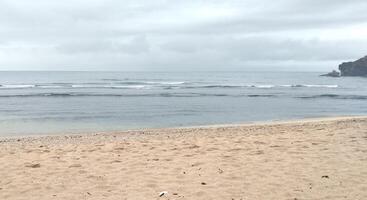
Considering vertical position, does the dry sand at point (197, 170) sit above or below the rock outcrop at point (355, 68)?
below

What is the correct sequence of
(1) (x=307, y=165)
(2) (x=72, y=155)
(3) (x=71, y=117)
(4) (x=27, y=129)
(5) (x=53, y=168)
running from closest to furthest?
1. (1) (x=307, y=165)
2. (5) (x=53, y=168)
3. (2) (x=72, y=155)
4. (4) (x=27, y=129)
5. (3) (x=71, y=117)

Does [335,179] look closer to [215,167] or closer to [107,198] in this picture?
[215,167]

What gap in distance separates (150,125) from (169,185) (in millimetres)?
13910

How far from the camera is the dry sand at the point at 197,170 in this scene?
19.1 feet

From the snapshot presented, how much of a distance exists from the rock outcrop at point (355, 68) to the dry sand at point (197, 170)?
365ft

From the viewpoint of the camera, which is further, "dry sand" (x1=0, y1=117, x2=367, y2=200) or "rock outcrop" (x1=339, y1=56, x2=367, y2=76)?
"rock outcrop" (x1=339, y1=56, x2=367, y2=76)

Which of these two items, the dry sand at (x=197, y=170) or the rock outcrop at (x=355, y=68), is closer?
→ the dry sand at (x=197, y=170)

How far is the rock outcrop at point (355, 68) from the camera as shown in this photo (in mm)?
113000

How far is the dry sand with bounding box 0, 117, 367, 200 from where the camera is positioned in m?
5.83

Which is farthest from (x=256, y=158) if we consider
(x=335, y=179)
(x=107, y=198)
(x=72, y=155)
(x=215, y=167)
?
(x=72, y=155)

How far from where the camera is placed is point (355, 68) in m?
114

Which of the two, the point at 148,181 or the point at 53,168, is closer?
the point at 148,181

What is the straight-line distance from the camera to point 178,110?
27375mm

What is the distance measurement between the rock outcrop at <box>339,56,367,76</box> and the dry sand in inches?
4385
